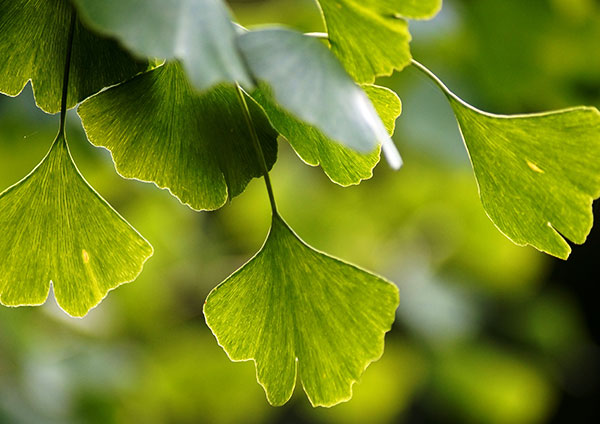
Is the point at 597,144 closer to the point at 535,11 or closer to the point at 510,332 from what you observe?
the point at 535,11

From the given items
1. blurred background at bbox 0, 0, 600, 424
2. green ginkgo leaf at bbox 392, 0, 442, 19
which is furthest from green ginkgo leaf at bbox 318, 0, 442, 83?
blurred background at bbox 0, 0, 600, 424

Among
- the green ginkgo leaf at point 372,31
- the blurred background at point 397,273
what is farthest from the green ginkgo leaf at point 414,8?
the blurred background at point 397,273

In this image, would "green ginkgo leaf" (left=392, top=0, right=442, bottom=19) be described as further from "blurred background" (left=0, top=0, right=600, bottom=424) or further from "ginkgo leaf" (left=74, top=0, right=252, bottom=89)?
"blurred background" (left=0, top=0, right=600, bottom=424)

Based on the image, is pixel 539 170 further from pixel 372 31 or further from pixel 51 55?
pixel 51 55

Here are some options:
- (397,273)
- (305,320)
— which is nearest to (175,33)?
(305,320)

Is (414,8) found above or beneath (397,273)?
above
